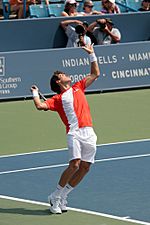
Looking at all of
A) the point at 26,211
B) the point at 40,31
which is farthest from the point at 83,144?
the point at 40,31

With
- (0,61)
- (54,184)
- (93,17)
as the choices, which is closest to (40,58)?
(0,61)

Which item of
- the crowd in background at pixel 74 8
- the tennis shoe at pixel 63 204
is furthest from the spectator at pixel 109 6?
the tennis shoe at pixel 63 204

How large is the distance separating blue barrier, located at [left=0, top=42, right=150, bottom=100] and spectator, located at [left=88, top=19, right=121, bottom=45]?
0.51 metres

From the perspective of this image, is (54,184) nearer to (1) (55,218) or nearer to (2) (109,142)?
(1) (55,218)

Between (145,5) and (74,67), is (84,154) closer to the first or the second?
(74,67)

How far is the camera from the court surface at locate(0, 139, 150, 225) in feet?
33.6

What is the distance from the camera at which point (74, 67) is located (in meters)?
20.6

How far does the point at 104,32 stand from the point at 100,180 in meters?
10.2

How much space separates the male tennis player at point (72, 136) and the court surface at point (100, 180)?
365 millimetres

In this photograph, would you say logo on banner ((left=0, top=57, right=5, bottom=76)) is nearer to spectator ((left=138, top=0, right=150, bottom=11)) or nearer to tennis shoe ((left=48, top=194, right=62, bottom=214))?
spectator ((left=138, top=0, right=150, bottom=11))

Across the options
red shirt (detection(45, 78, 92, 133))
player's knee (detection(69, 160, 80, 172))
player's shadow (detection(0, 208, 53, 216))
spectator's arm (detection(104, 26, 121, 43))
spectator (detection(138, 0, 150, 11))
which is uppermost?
spectator (detection(138, 0, 150, 11))

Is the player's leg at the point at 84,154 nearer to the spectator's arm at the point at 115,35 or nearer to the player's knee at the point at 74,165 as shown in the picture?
the player's knee at the point at 74,165

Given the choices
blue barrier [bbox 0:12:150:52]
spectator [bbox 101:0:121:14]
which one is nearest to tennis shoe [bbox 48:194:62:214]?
blue barrier [bbox 0:12:150:52]

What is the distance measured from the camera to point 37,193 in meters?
11.1
